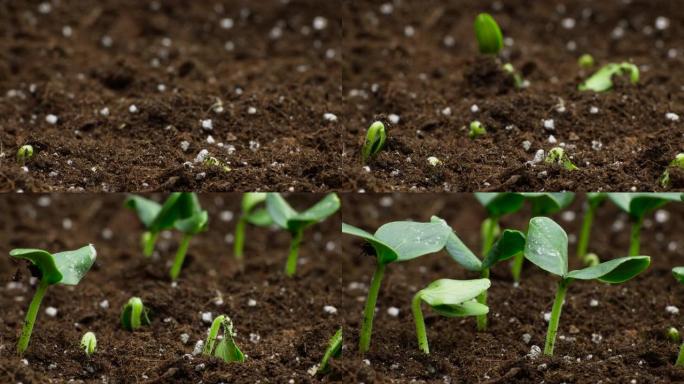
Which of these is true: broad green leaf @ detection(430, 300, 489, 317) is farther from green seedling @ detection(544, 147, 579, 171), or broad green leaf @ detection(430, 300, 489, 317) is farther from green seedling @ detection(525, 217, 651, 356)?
green seedling @ detection(544, 147, 579, 171)

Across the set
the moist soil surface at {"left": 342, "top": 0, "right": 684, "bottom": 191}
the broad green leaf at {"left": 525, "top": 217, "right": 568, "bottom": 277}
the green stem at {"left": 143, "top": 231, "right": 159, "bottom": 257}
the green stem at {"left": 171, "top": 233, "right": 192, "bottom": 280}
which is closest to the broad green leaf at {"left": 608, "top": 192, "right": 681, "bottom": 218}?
the moist soil surface at {"left": 342, "top": 0, "right": 684, "bottom": 191}

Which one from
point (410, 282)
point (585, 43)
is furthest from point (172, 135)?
point (585, 43)

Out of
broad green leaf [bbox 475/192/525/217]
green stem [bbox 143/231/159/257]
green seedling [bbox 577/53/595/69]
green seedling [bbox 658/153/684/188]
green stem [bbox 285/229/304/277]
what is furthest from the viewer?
green seedling [bbox 577/53/595/69]

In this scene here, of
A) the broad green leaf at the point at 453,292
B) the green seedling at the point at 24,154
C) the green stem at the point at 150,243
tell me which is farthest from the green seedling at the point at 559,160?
the green seedling at the point at 24,154

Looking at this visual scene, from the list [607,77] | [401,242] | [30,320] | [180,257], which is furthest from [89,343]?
[607,77]

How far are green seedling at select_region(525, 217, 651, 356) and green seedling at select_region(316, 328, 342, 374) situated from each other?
40 centimetres

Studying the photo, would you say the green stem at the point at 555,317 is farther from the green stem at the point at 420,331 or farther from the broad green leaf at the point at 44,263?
the broad green leaf at the point at 44,263

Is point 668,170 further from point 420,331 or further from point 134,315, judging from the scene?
point 134,315

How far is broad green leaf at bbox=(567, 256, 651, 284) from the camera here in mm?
1551

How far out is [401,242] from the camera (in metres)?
1.62

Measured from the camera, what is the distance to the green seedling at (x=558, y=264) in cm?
157

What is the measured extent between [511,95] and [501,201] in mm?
345

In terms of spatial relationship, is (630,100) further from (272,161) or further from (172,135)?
(172,135)

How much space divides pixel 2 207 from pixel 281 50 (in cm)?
96
